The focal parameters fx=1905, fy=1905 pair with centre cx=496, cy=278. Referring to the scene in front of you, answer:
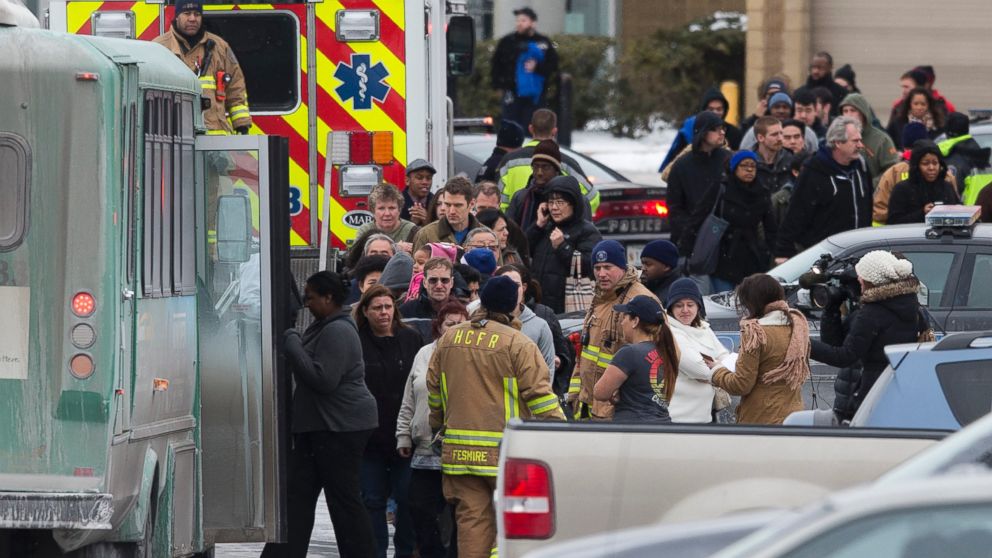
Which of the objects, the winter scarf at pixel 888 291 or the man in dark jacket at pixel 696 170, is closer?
the winter scarf at pixel 888 291

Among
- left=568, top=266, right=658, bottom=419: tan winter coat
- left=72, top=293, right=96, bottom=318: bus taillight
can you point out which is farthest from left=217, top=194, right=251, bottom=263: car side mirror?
left=568, top=266, right=658, bottom=419: tan winter coat

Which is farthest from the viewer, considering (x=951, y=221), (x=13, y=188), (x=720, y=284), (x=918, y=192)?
(x=918, y=192)

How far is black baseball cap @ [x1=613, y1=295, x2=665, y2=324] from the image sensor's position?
8.77 meters

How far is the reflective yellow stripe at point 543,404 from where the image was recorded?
8.61 meters

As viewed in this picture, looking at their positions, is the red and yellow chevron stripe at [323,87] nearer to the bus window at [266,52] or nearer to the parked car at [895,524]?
the bus window at [266,52]

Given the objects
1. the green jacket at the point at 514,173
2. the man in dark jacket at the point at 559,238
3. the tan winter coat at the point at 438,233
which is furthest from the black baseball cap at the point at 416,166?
the green jacket at the point at 514,173

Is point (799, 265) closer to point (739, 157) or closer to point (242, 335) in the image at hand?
point (739, 157)

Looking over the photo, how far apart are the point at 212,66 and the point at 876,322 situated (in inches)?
176

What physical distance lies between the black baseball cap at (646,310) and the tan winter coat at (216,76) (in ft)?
11.5

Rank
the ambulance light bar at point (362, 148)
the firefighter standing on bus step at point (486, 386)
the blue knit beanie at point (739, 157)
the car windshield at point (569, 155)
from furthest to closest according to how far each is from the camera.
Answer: the car windshield at point (569, 155), the blue knit beanie at point (739, 157), the ambulance light bar at point (362, 148), the firefighter standing on bus step at point (486, 386)

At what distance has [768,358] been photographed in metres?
9.14

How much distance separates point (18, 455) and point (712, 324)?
5358mm

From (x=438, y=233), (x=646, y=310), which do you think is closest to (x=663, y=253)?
(x=438, y=233)

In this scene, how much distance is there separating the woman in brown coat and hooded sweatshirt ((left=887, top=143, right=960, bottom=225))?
529 centimetres
